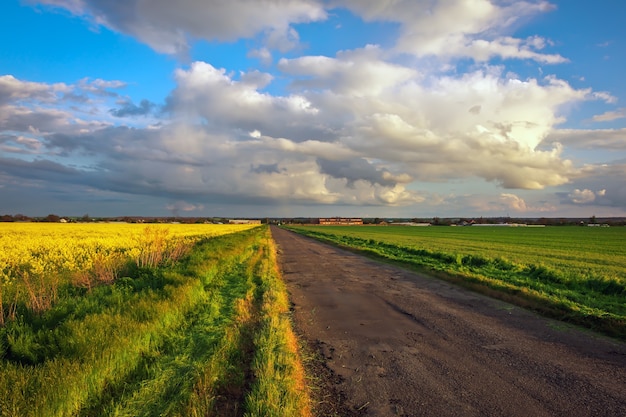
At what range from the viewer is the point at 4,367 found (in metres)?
5.09

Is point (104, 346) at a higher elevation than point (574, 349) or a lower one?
higher

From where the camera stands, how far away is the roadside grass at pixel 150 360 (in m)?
4.46

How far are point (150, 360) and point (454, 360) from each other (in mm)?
5217

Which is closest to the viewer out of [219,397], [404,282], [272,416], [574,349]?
[272,416]

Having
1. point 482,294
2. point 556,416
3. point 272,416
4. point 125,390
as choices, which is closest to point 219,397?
point 272,416

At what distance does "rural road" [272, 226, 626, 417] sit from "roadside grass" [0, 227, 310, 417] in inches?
31.8

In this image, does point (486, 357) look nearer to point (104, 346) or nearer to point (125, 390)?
point (125, 390)

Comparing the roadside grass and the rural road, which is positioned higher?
the roadside grass

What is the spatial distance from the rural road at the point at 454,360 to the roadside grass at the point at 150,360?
81 centimetres

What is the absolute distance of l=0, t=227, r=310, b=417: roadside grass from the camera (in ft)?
14.6

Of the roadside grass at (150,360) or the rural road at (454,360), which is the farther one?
the rural road at (454,360)

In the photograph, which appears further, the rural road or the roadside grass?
the rural road

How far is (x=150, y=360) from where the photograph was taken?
6.14 m

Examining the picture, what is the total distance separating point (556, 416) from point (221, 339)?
545 centimetres
